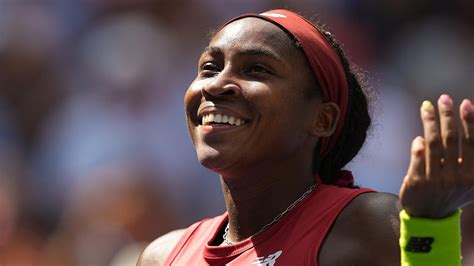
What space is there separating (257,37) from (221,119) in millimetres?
313

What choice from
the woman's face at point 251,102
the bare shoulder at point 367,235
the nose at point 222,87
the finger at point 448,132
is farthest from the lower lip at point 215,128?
the finger at point 448,132

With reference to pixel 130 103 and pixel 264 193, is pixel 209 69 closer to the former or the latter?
pixel 264 193

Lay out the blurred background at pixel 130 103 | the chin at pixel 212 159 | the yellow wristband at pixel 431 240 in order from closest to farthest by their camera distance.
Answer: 1. the yellow wristband at pixel 431 240
2. the chin at pixel 212 159
3. the blurred background at pixel 130 103

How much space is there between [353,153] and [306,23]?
0.50m

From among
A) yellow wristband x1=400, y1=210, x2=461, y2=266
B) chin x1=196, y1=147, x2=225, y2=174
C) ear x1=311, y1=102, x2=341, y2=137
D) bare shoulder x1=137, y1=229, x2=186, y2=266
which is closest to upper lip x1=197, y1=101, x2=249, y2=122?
chin x1=196, y1=147, x2=225, y2=174

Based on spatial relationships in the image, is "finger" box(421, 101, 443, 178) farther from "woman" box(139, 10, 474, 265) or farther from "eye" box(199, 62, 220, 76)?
"eye" box(199, 62, 220, 76)

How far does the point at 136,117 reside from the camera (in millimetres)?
6594

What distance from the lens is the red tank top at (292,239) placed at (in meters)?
2.85

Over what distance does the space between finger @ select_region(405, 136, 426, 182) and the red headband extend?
899mm

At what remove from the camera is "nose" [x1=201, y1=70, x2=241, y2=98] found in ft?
9.98

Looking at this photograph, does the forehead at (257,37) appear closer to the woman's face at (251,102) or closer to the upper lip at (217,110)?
the woman's face at (251,102)

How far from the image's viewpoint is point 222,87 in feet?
10.0

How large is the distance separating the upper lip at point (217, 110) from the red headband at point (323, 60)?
12.5 inches

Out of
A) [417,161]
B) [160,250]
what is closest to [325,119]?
[160,250]
